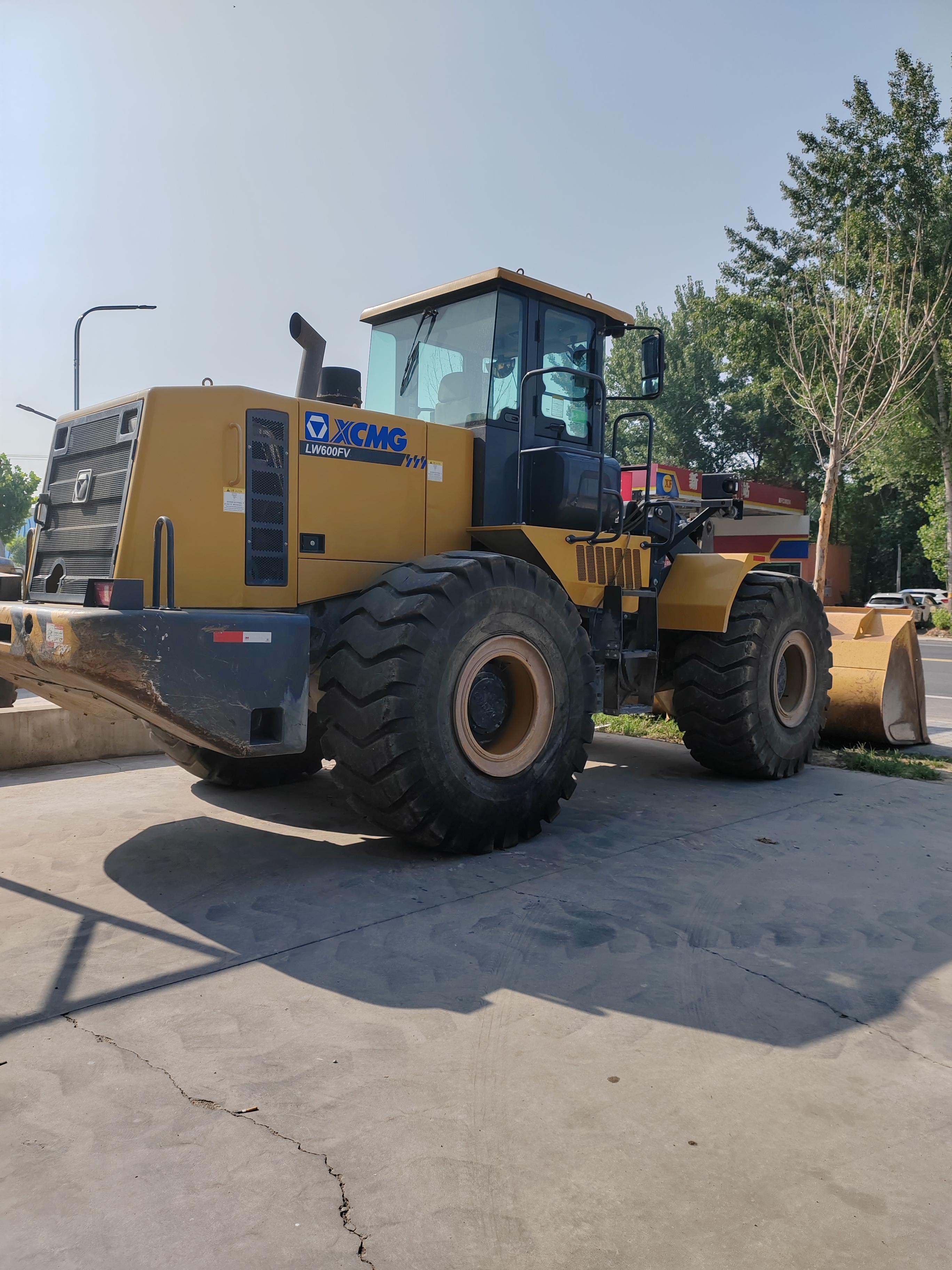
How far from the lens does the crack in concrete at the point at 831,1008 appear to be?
320 cm

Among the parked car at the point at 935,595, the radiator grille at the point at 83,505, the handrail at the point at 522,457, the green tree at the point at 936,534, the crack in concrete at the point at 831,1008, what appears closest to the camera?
the crack in concrete at the point at 831,1008

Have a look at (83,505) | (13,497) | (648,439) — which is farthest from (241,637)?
(13,497)

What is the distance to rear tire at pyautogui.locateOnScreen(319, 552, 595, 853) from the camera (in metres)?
4.93

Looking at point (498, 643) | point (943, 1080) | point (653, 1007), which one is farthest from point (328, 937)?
point (943, 1080)

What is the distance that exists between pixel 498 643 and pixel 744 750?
271cm

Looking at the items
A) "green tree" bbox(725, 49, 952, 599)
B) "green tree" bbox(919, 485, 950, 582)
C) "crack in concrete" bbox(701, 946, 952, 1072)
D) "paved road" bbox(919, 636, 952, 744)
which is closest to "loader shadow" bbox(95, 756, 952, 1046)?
"crack in concrete" bbox(701, 946, 952, 1072)

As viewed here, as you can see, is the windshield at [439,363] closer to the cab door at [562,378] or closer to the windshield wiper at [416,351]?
the windshield wiper at [416,351]

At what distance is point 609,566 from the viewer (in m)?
6.96

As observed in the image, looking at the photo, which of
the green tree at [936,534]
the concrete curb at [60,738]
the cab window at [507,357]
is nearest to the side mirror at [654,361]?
the cab window at [507,357]

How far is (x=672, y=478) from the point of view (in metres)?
9.10

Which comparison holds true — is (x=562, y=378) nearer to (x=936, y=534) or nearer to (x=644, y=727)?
(x=644, y=727)

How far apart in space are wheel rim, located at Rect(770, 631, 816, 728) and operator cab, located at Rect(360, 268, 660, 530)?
2.10 metres

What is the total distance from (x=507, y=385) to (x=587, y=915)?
3.51 metres

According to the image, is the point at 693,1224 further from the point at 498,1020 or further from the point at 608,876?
the point at 608,876
